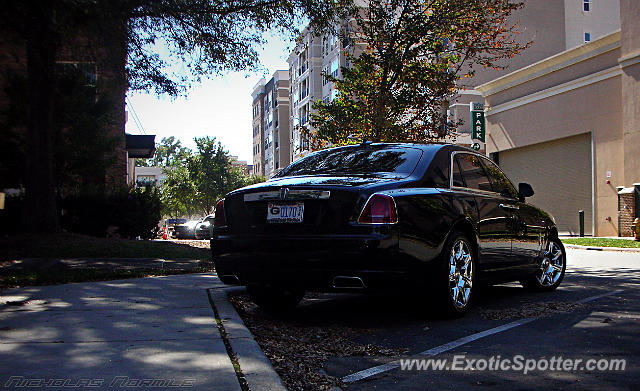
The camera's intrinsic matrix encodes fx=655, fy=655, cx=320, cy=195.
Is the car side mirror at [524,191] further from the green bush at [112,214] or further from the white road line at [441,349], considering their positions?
the green bush at [112,214]

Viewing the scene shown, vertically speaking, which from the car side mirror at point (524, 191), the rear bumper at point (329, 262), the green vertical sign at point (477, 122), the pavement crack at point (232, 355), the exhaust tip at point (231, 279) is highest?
the green vertical sign at point (477, 122)

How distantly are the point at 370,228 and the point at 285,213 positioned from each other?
78cm

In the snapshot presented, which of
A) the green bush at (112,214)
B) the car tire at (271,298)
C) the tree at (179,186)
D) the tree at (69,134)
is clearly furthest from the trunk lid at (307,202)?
the tree at (179,186)

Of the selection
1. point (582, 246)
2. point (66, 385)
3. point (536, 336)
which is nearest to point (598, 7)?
point (582, 246)

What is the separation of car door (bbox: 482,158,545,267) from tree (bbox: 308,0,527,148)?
33.8 ft

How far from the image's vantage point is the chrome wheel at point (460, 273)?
5723 millimetres

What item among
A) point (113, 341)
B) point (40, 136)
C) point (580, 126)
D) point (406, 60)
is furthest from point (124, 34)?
point (580, 126)

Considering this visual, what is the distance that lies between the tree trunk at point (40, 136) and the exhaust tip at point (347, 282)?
10431 millimetres

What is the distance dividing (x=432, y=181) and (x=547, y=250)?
9.34 ft

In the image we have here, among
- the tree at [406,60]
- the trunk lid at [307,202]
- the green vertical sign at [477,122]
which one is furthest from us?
the green vertical sign at [477,122]

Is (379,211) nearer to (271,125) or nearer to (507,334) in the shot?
(507,334)

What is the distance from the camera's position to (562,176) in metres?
30.1

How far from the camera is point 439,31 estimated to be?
669 inches

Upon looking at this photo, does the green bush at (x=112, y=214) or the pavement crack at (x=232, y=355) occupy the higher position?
the green bush at (x=112, y=214)
